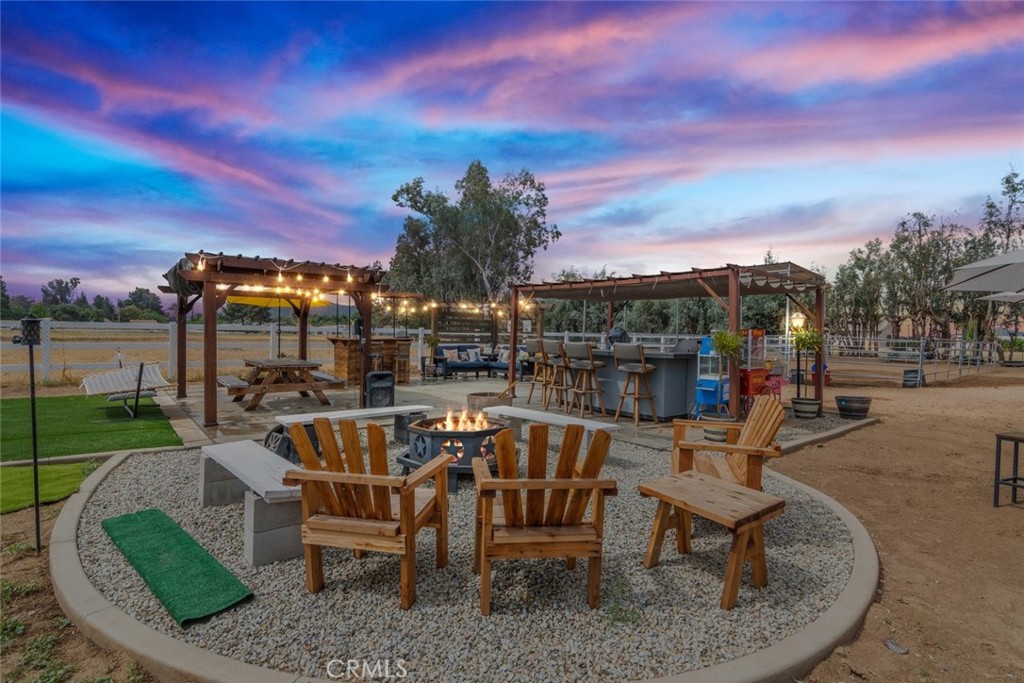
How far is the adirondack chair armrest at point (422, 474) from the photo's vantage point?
2369mm

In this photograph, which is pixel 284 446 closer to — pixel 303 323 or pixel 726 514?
pixel 726 514

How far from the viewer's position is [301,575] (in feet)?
A: 8.95

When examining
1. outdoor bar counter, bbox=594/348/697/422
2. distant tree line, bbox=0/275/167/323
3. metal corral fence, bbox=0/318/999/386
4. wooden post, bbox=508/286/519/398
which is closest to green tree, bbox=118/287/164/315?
distant tree line, bbox=0/275/167/323

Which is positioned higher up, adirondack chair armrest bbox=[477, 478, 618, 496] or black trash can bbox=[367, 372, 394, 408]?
adirondack chair armrest bbox=[477, 478, 618, 496]

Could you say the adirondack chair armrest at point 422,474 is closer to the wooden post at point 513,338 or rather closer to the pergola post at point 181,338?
the wooden post at point 513,338

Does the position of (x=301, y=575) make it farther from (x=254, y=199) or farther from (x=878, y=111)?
(x=254, y=199)

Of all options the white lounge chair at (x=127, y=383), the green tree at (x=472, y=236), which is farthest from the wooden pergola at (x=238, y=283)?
the green tree at (x=472, y=236)

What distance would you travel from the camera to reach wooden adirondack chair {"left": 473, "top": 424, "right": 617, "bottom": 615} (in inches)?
93.2

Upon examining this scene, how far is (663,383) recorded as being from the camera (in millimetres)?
7727

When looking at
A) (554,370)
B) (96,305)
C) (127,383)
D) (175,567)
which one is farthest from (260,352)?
(96,305)

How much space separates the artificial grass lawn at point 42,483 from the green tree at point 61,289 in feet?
248

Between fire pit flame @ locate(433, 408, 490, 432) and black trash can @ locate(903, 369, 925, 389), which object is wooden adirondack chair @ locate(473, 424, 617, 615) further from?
black trash can @ locate(903, 369, 925, 389)

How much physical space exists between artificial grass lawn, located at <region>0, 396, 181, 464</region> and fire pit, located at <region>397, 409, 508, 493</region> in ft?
10.2

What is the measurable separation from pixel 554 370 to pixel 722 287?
3.74 metres
